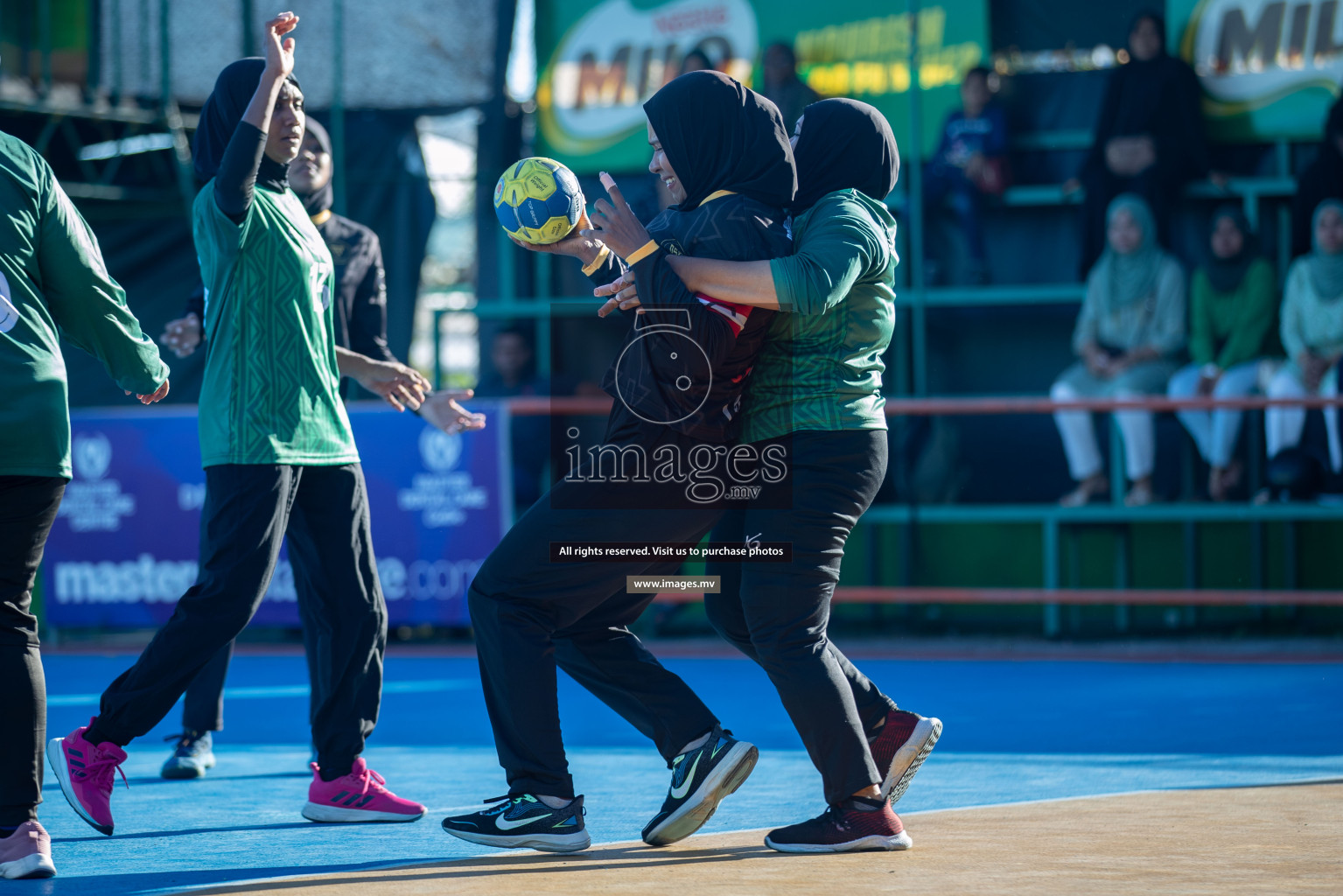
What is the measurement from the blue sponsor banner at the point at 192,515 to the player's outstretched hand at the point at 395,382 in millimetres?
3998

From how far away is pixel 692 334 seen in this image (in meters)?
3.47

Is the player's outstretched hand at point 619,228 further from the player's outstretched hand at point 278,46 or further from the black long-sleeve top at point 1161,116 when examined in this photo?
the black long-sleeve top at point 1161,116

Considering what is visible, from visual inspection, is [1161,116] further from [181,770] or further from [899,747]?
[181,770]

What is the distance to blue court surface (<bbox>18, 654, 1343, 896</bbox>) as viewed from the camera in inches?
150

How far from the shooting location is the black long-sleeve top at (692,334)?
11.4 ft

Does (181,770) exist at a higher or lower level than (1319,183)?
lower

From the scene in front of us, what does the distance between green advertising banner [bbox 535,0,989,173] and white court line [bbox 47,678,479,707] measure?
16.2 feet

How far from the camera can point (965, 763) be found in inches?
196

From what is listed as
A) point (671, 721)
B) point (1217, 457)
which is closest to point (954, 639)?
point (1217, 457)

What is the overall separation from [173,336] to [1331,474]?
22.5 ft

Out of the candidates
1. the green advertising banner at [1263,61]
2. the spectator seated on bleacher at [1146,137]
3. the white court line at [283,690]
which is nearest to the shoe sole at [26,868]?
the white court line at [283,690]

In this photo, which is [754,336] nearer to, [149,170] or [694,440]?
[694,440]

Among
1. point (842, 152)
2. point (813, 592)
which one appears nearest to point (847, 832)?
point (813, 592)

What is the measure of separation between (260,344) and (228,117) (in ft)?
1.96
